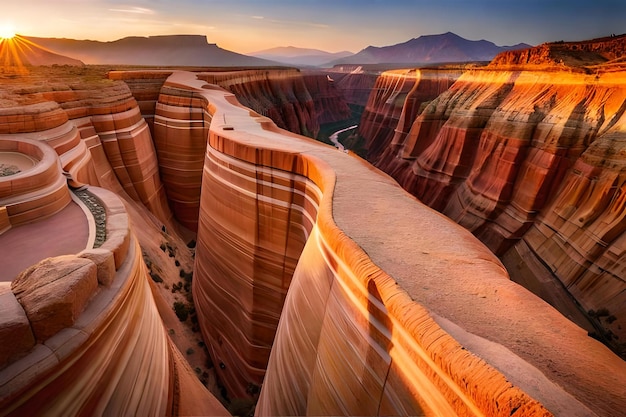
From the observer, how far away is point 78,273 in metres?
4.25

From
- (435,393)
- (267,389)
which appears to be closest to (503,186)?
(267,389)

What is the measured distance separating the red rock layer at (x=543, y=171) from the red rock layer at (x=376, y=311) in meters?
10.6

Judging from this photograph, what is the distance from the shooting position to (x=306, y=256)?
6.21m

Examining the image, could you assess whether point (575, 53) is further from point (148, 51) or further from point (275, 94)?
point (148, 51)

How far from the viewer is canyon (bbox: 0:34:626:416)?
329 cm

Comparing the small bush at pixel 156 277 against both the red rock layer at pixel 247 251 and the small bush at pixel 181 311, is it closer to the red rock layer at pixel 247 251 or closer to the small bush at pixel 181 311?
the small bush at pixel 181 311

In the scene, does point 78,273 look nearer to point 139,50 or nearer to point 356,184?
point 356,184

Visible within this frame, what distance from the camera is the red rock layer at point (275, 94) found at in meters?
34.3

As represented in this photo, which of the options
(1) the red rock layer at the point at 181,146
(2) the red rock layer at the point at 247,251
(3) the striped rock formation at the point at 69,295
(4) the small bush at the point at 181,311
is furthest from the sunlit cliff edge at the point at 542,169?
(1) the red rock layer at the point at 181,146

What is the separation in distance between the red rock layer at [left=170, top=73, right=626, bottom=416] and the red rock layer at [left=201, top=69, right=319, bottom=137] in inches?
991

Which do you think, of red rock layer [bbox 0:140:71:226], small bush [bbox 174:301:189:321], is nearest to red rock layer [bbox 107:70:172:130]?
small bush [bbox 174:301:189:321]

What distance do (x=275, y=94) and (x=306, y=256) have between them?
135ft

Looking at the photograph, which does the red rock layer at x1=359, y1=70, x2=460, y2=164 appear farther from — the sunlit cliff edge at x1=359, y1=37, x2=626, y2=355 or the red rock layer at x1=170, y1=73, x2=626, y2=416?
the red rock layer at x1=170, y1=73, x2=626, y2=416

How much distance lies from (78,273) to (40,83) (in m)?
15.1
